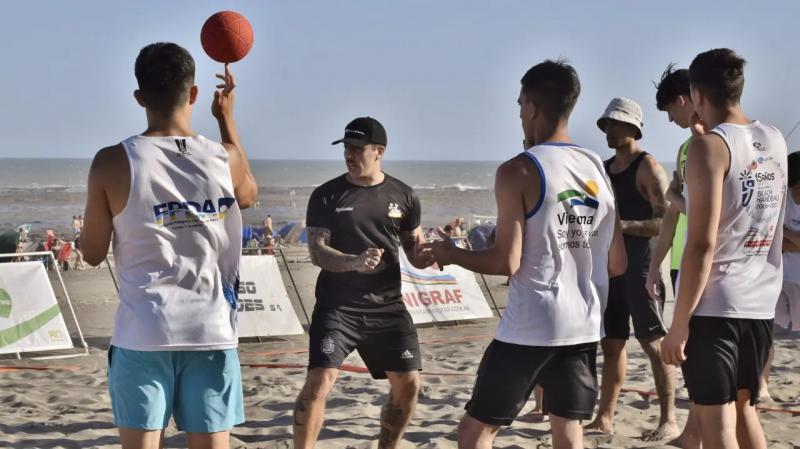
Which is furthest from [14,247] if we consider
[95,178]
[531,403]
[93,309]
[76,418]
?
[95,178]

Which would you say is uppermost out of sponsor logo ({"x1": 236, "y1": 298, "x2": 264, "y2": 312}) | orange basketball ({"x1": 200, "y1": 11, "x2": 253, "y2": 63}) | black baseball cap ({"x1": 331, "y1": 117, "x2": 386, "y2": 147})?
orange basketball ({"x1": 200, "y1": 11, "x2": 253, "y2": 63})

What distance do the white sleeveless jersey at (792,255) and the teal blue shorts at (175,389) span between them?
14.8ft

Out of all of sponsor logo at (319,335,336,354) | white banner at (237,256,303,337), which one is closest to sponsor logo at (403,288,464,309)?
white banner at (237,256,303,337)

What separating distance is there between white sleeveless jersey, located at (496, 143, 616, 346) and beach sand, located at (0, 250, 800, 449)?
226 centimetres

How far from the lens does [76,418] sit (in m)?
6.64

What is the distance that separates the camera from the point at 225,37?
3.87 metres

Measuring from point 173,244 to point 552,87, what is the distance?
150 centimetres

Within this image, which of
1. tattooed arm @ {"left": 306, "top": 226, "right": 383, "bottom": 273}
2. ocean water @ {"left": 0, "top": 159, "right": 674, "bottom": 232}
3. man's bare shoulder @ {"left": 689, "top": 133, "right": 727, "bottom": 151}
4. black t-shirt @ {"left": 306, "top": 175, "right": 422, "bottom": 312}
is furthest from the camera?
ocean water @ {"left": 0, "top": 159, "right": 674, "bottom": 232}

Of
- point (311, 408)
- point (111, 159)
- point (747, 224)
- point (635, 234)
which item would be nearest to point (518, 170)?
point (747, 224)

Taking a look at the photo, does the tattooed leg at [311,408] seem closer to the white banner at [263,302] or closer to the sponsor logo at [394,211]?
the sponsor logo at [394,211]

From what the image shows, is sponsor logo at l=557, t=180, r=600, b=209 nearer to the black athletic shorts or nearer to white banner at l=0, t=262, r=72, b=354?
the black athletic shorts

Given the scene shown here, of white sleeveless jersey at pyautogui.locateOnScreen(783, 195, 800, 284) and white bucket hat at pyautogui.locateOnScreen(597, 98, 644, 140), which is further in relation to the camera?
white sleeveless jersey at pyautogui.locateOnScreen(783, 195, 800, 284)

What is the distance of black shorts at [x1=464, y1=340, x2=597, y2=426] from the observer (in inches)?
147

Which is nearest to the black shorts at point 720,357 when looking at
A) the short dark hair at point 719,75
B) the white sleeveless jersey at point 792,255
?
the short dark hair at point 719,75
